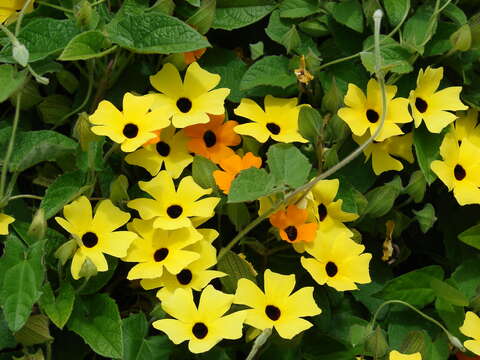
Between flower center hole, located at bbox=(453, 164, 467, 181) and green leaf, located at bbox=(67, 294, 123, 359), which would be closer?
green leaf, located at bbox=(67, 294, 123, 359)

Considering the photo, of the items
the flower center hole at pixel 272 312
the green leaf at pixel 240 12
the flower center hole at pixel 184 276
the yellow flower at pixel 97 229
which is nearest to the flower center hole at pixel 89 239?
the yellow flower at pixel 97 229

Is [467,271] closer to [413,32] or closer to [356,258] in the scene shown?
[356,258]

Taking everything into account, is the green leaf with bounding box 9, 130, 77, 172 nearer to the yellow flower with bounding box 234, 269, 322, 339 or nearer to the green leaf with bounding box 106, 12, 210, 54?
the green leaf with bounding box 106, 12, 210, 54

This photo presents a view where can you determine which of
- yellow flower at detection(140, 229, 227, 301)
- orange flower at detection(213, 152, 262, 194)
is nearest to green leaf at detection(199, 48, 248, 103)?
orange flower at detection(213, 152, 262, 194)

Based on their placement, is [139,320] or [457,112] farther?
[457,112]

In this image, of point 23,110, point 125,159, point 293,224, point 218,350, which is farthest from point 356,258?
point 23,110

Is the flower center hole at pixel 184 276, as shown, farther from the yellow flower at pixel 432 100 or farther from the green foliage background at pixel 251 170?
the yellow flower at pixel 432 100

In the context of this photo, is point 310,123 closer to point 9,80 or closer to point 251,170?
point 251,170
